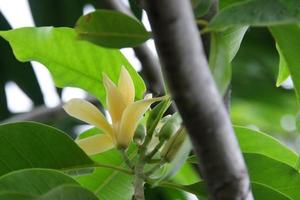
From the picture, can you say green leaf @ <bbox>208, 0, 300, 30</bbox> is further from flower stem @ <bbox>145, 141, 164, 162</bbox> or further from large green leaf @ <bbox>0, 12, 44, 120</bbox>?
large green leaf @ <bbox>0, 12, 44, 120</bbox>

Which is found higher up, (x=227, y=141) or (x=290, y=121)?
(x=227, y=141)

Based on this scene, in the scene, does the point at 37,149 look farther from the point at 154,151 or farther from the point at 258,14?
the point at 258,14

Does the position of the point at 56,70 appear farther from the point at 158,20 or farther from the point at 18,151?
the point at 158,20

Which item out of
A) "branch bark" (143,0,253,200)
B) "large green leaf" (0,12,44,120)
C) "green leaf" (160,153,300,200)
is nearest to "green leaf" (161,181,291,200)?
"green leaf" (160,153,300,200)

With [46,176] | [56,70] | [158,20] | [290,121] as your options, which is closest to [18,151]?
[46,176]

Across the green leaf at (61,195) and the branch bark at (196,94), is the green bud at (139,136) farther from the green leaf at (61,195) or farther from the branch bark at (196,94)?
the branch bark at (196,94)

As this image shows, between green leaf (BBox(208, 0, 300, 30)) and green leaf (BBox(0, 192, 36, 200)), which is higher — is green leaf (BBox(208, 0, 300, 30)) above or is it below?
above

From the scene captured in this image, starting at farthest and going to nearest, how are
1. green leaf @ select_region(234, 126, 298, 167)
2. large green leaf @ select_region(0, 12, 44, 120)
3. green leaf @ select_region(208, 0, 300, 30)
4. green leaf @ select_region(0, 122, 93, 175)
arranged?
large green leaf @ select_region(0, 12, 44, 120) → green leaf @ select_region(234, 126, 298, 167) → green leaf @ select_region(0, 122, 93, 175) → green leaf @ select_region(208, 0, 300, 30)
